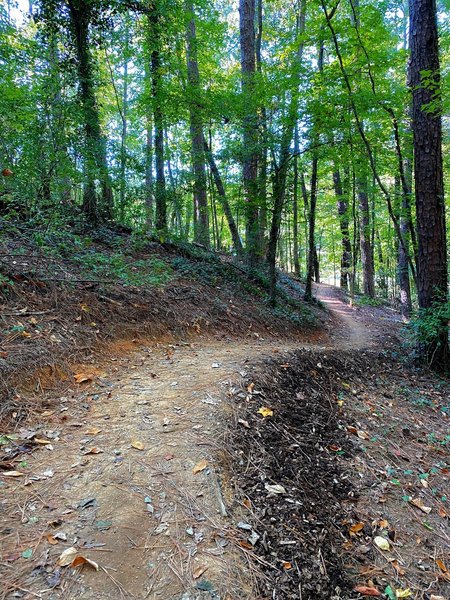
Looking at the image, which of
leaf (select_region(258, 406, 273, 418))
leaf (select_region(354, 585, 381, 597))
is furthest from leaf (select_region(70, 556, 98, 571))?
leaf (select_region(258, 406, 273, 418))

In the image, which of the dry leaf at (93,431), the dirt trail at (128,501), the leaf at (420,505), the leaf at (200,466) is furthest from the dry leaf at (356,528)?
the dry leaf at (93,431)

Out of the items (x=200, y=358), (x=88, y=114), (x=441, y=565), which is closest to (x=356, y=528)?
(x=441, y=565)

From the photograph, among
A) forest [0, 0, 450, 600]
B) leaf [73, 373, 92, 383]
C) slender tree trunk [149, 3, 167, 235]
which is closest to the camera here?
forest [0, 0, 450, 600]

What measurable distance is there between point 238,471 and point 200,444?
0.34 metres

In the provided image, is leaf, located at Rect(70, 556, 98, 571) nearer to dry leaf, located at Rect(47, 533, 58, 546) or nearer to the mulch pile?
dry leaf, located at Rect(47, 533, 58, 546)

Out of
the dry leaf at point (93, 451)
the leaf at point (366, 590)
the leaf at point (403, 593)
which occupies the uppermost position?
the dry leaf at point (93, 451)

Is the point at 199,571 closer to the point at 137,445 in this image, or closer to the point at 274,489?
the point at 274,489

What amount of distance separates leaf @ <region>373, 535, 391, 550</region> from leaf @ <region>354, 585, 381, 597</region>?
1.25 ft

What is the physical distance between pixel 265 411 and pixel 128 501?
1.54 metres

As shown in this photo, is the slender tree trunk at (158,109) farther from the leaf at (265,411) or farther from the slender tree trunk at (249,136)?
the leaf at (265,411)

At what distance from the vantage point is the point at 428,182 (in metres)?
5.74

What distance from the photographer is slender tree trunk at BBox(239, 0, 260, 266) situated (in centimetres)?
709

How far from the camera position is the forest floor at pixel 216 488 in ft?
5.68

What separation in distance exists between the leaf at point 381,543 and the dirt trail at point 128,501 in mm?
1156
